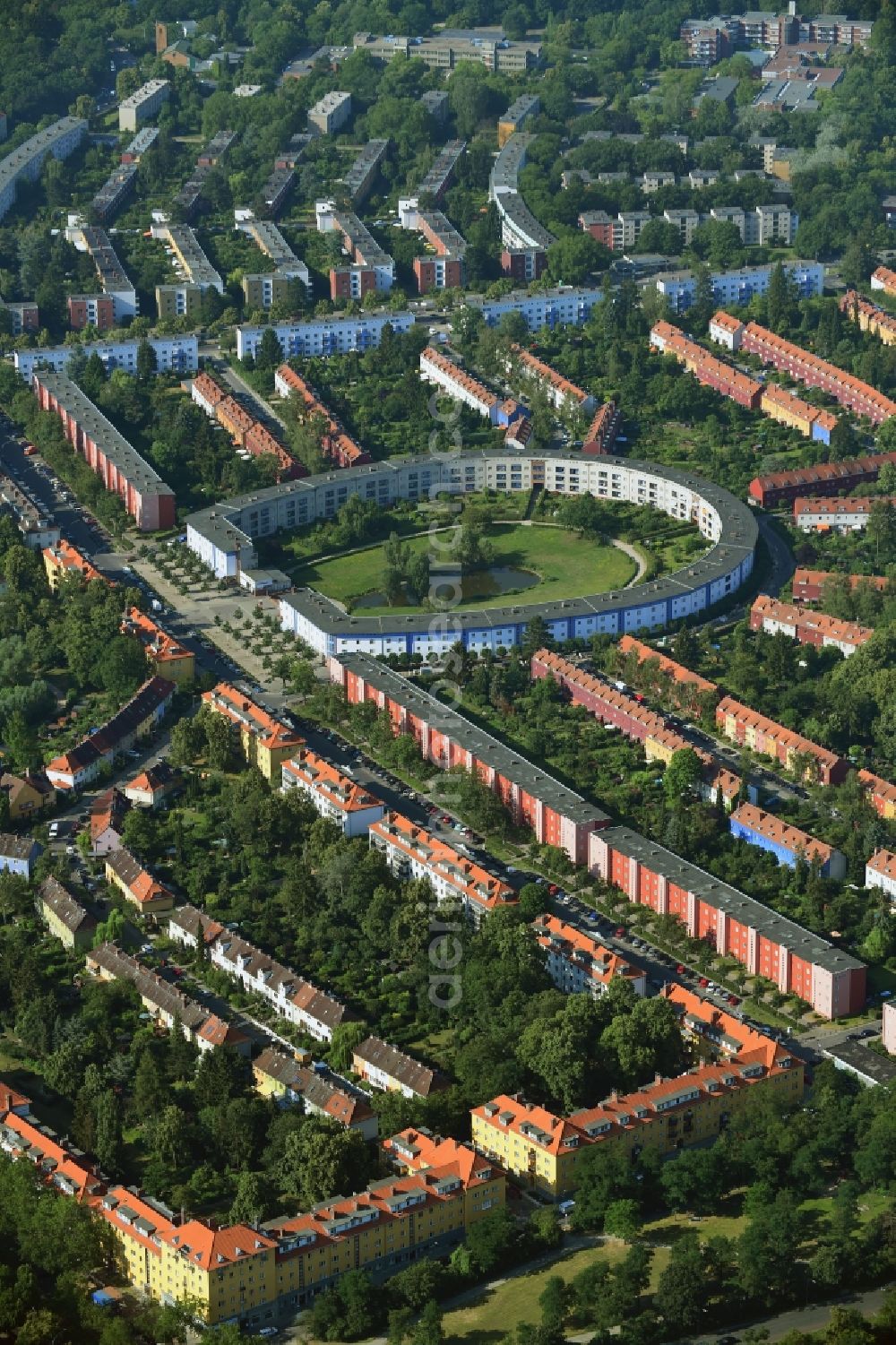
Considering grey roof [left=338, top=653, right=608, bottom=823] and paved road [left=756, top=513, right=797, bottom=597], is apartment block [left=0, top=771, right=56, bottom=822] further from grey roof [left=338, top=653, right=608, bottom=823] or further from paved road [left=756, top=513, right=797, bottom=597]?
paved road [left=756, top=513, right=797, bottom=597]

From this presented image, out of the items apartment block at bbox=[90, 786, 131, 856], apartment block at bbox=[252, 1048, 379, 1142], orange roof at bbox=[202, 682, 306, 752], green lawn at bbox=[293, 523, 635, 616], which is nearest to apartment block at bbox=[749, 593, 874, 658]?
green lawn at bbox=[293, 523, 635, 616]

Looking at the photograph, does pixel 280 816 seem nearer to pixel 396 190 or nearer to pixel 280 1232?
pixel 280 1232

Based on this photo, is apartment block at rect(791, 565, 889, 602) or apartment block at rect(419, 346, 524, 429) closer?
apartment block at rect(791, 565, 889, 602)

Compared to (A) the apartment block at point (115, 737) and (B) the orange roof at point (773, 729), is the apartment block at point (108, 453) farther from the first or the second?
(B) the orange roof at point (773, 729)

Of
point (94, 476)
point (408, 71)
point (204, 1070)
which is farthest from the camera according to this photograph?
point (408, 71)

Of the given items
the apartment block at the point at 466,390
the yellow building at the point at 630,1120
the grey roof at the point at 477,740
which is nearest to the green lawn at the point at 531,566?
the grey roof at the point at 477,740

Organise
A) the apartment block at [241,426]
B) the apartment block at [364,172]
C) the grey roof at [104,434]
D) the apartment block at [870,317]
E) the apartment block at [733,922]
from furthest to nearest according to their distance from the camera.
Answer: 1. the apartment block at [364,172]
2. the apartment block at [870,317]
3. the apartment block at [241,426]
4. the grey roof at [104,434]
5. the apartment block at [733,922]

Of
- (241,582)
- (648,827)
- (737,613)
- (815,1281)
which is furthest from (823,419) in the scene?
(815,1281)
